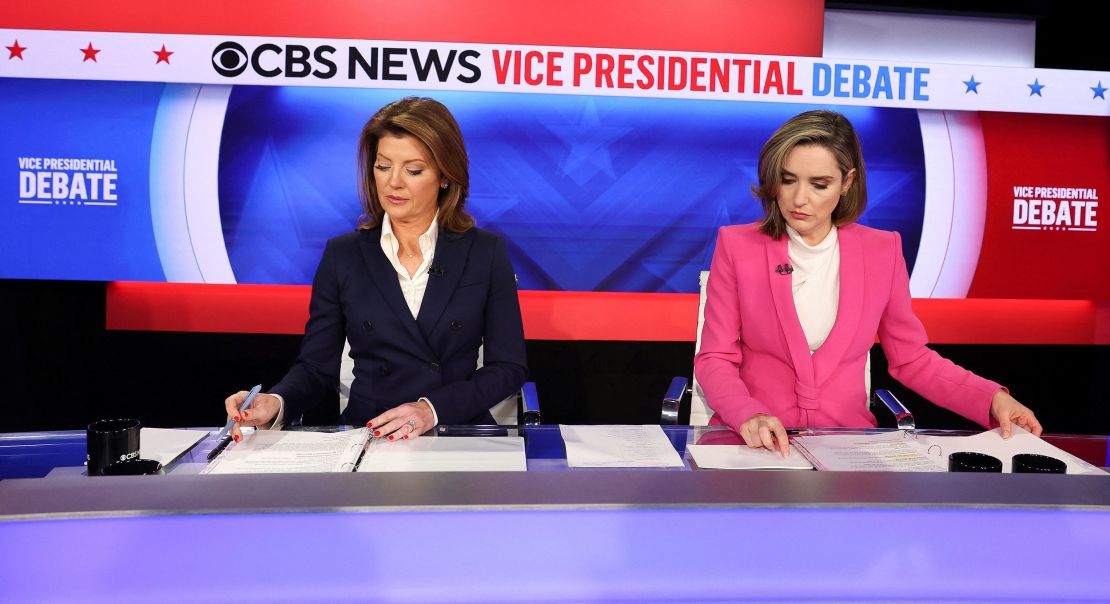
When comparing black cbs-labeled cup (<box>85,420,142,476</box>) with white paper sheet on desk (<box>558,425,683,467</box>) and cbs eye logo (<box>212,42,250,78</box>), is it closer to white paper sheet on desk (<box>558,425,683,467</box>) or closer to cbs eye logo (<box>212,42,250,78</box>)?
white paper sheet on desk (<box>558,425,683,467</box>)

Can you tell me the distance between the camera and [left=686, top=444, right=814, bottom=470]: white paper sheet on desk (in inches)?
59.8

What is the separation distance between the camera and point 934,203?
3867 millimetres

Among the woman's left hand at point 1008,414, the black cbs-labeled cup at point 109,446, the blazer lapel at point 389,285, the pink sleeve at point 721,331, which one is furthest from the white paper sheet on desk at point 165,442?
the woman's left hand at point 1008,414

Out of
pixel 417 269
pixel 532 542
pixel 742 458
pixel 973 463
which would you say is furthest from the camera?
pixel 417 269

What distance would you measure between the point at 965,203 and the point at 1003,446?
243 centimetres

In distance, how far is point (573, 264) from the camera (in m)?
3.81

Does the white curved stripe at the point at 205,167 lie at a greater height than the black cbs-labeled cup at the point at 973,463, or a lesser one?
greater

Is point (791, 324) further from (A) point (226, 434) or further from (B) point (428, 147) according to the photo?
(A) point (226, 434)

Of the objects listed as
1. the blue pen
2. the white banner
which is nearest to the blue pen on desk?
the blue pen

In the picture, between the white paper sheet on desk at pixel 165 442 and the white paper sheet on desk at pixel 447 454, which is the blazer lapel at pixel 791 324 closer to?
the white paper sheet on desk at pixel 447 454

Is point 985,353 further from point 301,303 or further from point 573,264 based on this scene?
point 301,303

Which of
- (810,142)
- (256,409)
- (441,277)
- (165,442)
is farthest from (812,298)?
(165,442)

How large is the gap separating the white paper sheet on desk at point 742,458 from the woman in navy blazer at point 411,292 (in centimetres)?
84

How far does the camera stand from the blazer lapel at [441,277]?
2.44 m
